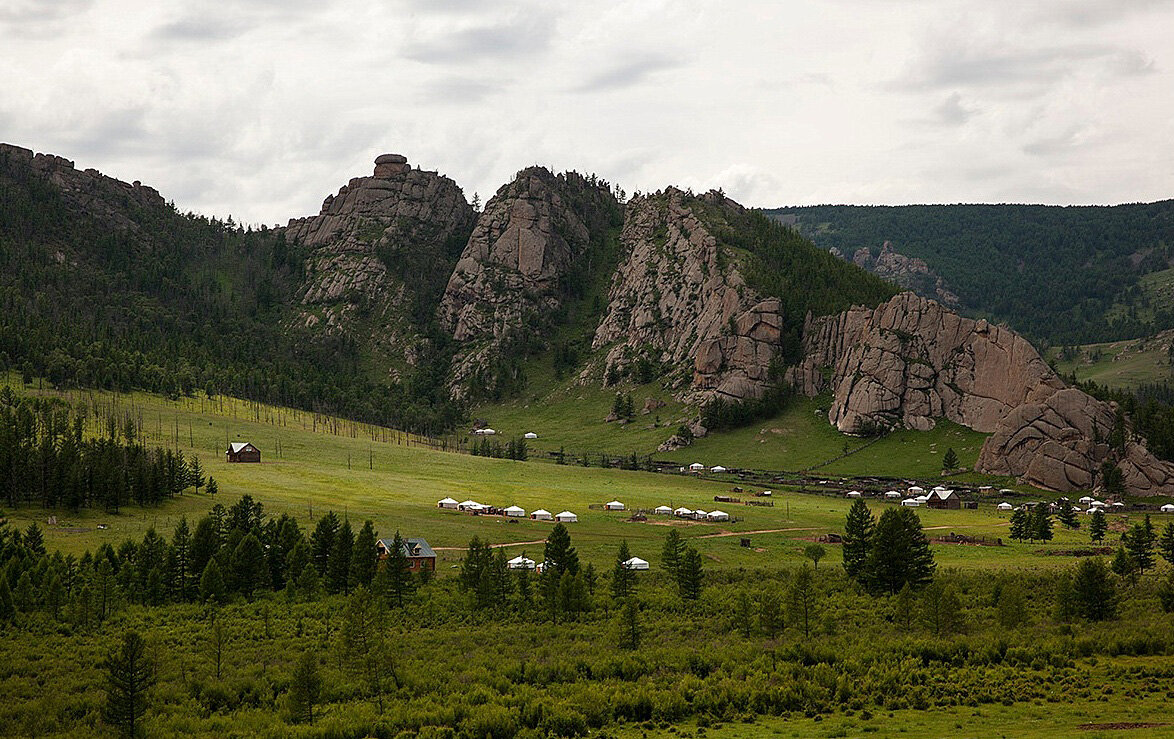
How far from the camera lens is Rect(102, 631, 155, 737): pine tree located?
4722 cm

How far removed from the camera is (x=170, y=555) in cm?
8600

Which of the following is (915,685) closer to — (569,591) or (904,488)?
(569,591)

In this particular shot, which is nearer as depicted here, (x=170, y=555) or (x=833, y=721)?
(x=833, y=721)

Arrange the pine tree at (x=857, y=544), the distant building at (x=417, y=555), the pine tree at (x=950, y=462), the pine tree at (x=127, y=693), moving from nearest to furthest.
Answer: the pine tree at (x=127, y=693) → the pine tree at (x=857, y=544) → the distant building at (x=417, y=555) → the pine tree at (x=950, y=462)

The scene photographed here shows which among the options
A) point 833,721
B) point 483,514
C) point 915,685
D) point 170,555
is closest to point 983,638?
point 915,685

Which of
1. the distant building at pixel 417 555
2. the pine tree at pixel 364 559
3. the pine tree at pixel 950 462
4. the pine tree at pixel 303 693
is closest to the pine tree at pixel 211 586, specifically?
the pine tree at pixel 364 559

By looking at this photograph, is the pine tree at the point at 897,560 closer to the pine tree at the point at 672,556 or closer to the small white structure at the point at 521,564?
the pine tree at the point at 672,556

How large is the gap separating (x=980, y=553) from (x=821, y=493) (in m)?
68.2

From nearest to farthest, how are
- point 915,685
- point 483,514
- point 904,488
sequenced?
point 915,685, point 483,514, point 904,488

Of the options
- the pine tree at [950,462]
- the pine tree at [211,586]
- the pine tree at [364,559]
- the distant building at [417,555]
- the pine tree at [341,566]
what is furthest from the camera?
the pine tree at [950,462]

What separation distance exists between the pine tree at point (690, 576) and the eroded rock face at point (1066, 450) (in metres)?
112

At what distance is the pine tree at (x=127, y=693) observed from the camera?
155ft

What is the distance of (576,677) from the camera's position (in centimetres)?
5766

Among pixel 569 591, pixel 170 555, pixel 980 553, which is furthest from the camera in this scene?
pixel 980 553
